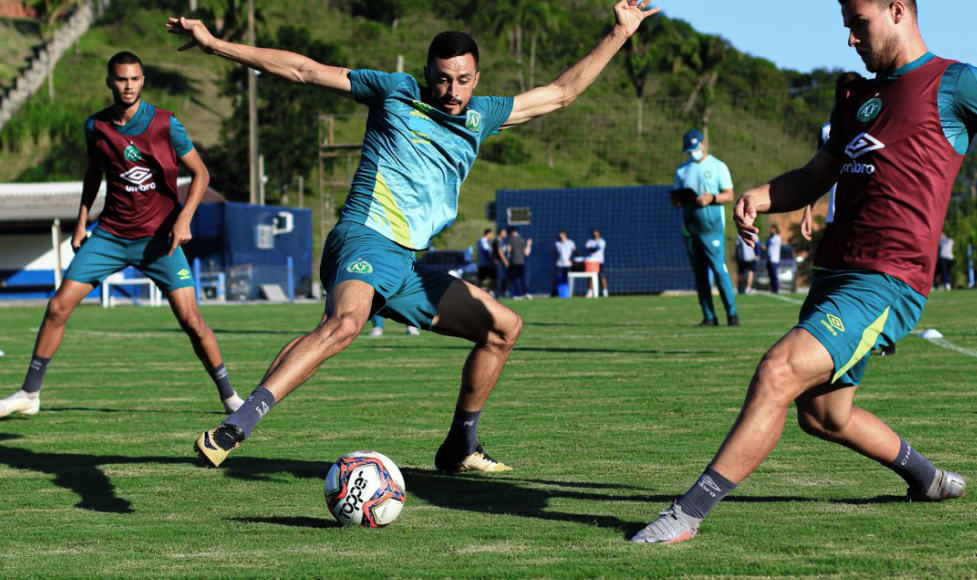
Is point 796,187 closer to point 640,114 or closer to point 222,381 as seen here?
point 222,381

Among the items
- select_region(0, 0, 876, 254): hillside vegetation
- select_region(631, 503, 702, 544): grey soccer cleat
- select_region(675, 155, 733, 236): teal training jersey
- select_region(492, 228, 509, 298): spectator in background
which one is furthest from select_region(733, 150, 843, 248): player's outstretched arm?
select_region(492, 228, 509, 298): spectator in background

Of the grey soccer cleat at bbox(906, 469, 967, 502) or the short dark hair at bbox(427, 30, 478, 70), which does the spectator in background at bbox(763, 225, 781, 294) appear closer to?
the short dark hair at bbox(427, 30, 478, 70)

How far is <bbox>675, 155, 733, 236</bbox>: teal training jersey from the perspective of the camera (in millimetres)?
15414

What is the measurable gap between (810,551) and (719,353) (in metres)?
8.15

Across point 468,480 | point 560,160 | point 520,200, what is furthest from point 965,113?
point 560,160

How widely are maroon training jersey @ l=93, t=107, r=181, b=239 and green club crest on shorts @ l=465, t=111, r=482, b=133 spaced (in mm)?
2897

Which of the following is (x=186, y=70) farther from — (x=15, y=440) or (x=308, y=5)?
(x=15, y=440)

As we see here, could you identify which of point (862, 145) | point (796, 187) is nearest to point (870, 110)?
point (862, 145)

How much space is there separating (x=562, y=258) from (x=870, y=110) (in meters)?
29.4

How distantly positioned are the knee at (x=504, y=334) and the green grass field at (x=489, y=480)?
63 cm

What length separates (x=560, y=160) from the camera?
53625 millimetres

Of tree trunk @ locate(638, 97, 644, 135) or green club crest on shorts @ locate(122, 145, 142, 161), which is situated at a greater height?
tree trunk @ locate(638, 97, 644, 135)

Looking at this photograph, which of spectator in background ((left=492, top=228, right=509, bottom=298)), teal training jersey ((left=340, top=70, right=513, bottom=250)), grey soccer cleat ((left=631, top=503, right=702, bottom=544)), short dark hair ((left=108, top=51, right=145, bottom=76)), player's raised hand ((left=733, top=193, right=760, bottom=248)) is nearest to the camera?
grey soccer cleat ((left=631, top=503, right=702, bottom=544))

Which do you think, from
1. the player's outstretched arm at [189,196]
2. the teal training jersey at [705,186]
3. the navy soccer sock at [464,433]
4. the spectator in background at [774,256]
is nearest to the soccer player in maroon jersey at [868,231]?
the navy soccer sock at [464,433]
